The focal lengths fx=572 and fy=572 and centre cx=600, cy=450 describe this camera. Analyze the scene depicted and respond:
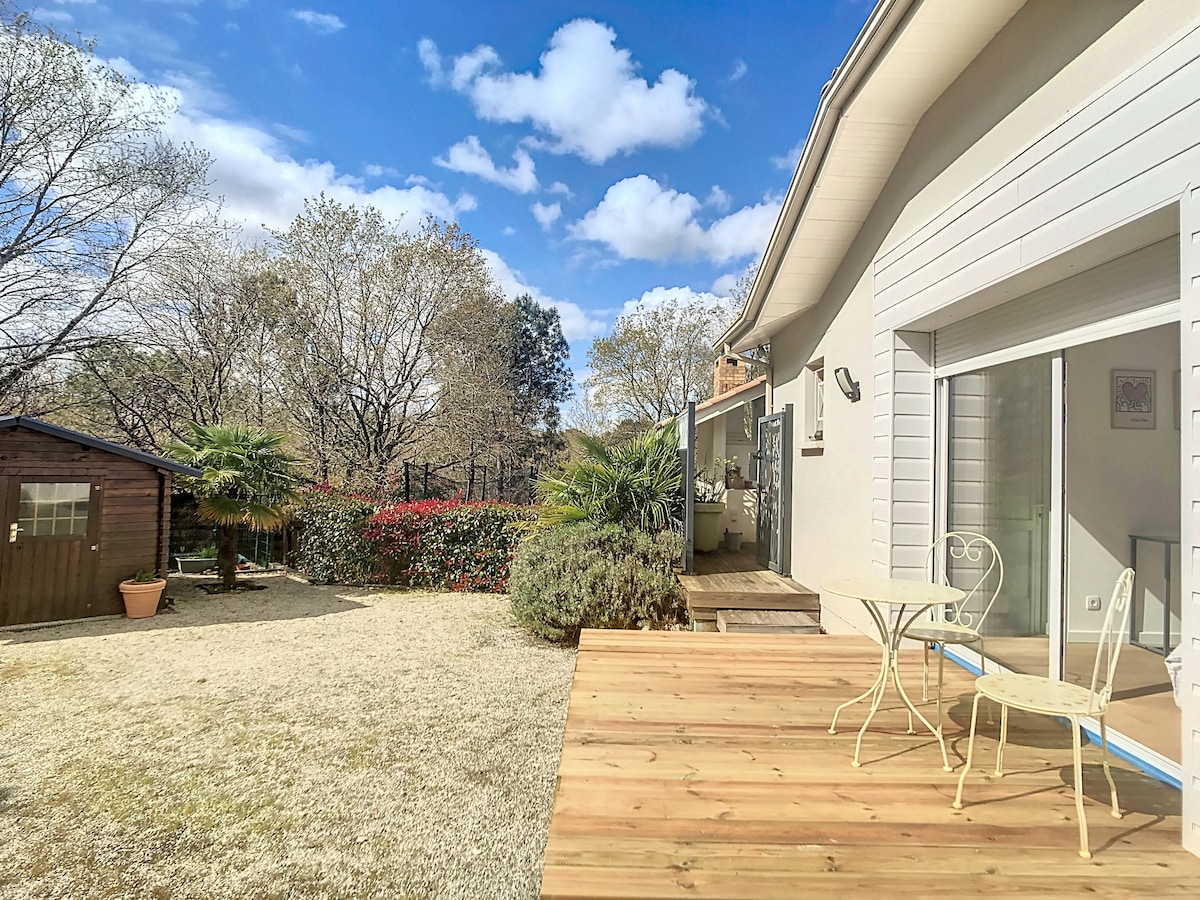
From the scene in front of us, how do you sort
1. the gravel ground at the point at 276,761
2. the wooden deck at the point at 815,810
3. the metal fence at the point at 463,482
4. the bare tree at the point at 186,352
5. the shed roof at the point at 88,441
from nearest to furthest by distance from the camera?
the wooden deck at the point at 815,810 → the gravel ground at the point at 276,761 → the shed roof at the point at 88,441 → the bare tree at the point at 186,352 → the metal fence at the point at 463,482

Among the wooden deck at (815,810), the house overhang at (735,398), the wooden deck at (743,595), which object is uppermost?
the house overhang at (735,398)

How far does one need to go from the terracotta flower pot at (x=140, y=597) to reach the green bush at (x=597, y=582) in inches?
Result: 217

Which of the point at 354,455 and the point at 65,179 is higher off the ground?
the point at 65,179

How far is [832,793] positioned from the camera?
2.38m

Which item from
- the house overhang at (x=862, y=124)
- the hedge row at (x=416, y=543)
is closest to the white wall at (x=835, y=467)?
the house overhang at (x=862, y=124)

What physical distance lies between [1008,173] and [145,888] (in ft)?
19.9

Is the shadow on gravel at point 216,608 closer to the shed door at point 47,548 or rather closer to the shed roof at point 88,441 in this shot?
the shed door at point 47,548

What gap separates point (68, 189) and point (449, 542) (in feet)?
32.1

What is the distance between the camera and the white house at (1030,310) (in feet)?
7.87

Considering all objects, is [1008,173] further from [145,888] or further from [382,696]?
[382,696]

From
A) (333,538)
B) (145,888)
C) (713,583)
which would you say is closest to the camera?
(145,888)

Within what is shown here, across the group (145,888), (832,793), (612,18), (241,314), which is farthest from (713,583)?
(241,314)

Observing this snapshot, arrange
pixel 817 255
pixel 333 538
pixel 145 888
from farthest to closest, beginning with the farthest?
pixel 333 538, pixel 817 255, pixel 145 888

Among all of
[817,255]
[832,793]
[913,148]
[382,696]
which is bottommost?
[382,696]
